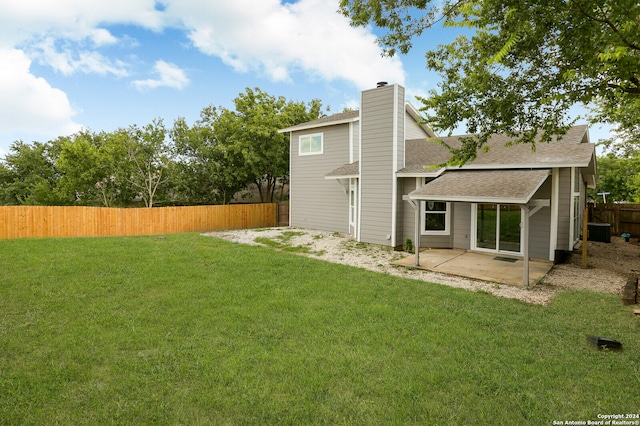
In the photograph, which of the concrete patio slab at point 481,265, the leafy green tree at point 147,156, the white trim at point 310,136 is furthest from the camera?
the leafy green tree at point 147,156

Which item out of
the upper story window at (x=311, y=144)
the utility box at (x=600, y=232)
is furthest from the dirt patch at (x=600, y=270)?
the upper story window at (x=311, y=144)

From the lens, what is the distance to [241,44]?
1599 cm

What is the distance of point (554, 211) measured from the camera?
9.35 m

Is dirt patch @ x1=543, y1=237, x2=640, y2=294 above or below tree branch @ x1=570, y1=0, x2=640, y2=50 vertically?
below

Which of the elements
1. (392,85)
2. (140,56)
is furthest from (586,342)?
(140,56)

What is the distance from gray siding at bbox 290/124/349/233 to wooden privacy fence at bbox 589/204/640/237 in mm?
12156

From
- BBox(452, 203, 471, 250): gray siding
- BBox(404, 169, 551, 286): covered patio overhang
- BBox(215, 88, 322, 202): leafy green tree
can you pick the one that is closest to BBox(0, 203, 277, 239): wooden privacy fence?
BBox(215, 88, 322, 202): leafy green tree

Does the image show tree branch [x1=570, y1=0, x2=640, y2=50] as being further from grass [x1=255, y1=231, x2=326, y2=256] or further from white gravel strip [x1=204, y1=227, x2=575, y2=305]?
grass [x1=255, y1=231, x2=326, y2=256]

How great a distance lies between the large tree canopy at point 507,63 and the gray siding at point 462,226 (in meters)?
4.43

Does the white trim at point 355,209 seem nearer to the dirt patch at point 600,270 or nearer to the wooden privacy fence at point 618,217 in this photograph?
the dirt patch at point 600,270

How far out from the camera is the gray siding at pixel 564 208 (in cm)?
925

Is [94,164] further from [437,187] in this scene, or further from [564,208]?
[564,208]

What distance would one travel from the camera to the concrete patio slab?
7.90 m

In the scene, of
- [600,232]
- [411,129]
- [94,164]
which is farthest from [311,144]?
[94,164]
